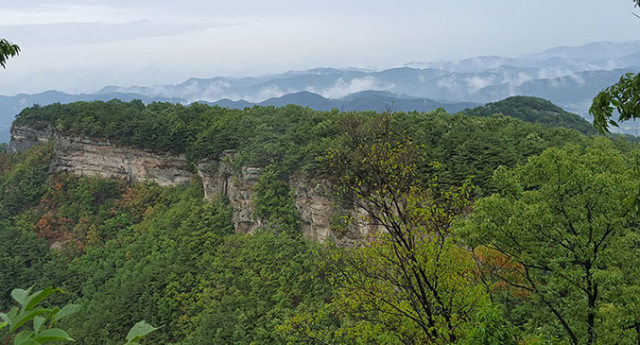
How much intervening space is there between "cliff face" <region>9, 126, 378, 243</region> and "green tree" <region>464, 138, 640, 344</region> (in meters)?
10.2

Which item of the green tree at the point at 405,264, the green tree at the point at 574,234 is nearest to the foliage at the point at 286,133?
the green tree at the point at 405,264

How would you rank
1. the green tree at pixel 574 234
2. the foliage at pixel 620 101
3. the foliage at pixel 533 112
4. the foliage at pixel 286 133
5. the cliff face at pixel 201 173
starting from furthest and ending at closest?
the foliage at pixel 533 112 < the cliff face at pixel 201 173 < the foliage at pixel 286 133 < the green tree at pixel 574 234 < the foliage at pixel 620 101

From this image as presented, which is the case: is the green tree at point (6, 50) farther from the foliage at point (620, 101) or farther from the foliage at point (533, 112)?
the foliage at point (533, 112)

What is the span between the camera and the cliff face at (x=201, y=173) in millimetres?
22234

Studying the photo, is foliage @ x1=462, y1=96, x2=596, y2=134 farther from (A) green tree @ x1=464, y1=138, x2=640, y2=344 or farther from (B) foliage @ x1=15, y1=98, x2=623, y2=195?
(A) green tree @ x1=464, y1=138, x2=640, y2=344

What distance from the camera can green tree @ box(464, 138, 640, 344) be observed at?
28.2 ft

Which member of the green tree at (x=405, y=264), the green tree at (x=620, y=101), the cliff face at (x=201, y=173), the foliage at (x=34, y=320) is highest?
the green tree at (x=620, y=101)

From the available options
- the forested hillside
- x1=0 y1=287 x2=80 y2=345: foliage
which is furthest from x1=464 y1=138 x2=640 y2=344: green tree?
x1=0 y1=287 x2=80 y2=345: foliage

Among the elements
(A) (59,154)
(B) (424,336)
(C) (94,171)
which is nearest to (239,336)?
(B) (424,336)

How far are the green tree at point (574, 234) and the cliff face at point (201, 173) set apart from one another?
10.2 m

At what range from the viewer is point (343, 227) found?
19.5 m

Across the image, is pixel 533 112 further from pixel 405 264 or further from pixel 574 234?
pixel 405 264

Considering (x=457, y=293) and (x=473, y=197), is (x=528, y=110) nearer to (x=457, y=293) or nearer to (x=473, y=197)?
(x=473, y=197)

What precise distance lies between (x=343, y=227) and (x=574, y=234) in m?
11.3
